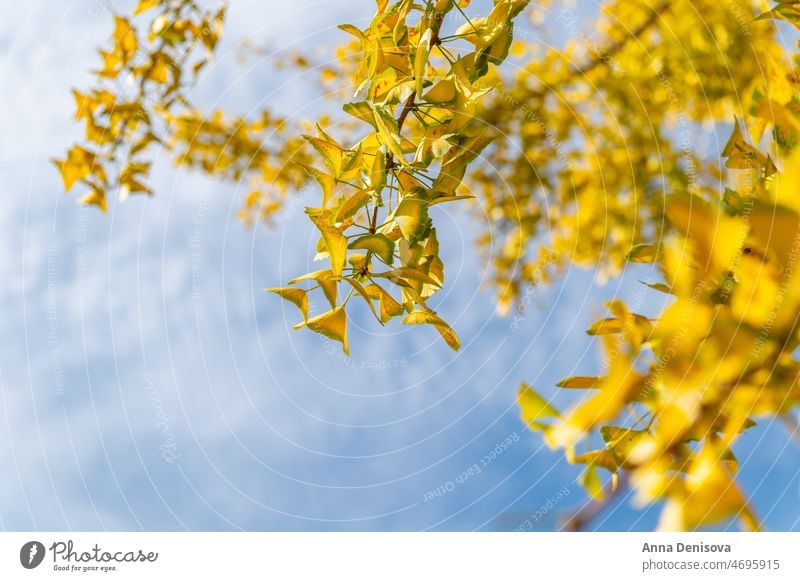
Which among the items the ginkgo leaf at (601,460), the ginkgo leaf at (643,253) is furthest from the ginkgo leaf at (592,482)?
the ginkgo leaf at (643,253)

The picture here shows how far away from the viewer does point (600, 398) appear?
29 centimetres

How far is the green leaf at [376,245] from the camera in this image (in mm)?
324

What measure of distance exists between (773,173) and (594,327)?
0.13 meters

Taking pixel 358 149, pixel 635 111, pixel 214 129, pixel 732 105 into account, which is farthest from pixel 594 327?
pixel 214 129

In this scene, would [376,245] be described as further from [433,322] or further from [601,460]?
[601,460]

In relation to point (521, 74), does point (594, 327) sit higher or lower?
lower

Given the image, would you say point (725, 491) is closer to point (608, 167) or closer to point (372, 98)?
point (372, 98)

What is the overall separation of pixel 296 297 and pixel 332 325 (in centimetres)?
2

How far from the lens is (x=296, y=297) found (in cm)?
34

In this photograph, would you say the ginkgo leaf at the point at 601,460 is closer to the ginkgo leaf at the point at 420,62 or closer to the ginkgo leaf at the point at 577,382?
the ginkgo leaf at the point at 577,382
